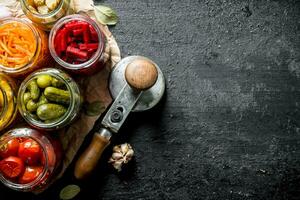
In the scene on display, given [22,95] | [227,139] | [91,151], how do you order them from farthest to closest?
1. [227,139]
2. [91,151]
3. [22,95]

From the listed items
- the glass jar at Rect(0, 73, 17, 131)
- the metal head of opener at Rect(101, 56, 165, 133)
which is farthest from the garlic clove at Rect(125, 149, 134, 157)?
the glass jar at Rect(0, 73, 17, 131)

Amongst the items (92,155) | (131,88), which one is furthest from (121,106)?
(92,155)

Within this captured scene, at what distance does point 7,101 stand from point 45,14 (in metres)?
0.24

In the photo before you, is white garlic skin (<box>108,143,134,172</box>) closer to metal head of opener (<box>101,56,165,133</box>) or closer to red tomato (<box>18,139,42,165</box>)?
metal head of opener (<box>101,56,165,133</box>)

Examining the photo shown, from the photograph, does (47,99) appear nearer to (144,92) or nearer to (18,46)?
(18,46)

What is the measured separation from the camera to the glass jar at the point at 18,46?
1265 mm

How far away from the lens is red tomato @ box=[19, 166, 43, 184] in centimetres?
129

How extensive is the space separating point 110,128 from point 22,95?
0.27m

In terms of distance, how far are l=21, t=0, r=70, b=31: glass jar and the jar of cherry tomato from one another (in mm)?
293

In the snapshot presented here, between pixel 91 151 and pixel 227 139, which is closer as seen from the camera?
pixel 91 151

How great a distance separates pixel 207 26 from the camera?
1.53m

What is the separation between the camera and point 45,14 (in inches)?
50.1

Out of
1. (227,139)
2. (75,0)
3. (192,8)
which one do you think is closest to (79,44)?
(75,0)

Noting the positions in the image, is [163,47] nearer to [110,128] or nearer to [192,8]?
[192,8]
